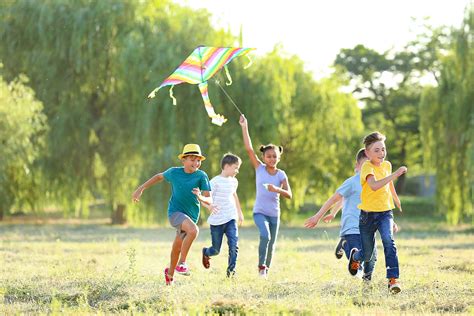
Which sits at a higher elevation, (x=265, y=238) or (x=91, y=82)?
(x=91, y=82)

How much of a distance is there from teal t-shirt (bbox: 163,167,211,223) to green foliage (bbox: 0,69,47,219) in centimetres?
1655

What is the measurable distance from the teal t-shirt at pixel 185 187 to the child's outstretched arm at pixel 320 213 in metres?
1.12

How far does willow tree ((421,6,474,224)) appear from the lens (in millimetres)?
27344

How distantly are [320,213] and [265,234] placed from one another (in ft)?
5.53

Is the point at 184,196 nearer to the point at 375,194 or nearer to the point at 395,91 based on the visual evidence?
the point at 375,194

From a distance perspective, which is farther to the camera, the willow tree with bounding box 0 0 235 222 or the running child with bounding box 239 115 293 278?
the willow tree with bounding box 0 0 235 222

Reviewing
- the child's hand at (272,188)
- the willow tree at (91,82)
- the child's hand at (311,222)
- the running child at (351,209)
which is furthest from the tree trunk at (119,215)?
the child's hand at (311,222)

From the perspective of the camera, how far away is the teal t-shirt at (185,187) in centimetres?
1010

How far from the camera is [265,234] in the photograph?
11.4m

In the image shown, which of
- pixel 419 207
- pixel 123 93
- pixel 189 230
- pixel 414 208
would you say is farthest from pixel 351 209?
pixel 419 207

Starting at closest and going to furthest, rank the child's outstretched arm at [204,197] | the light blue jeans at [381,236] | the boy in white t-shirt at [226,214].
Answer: the light blue jeans at [381,236], the child's outstretched arm at [204,197], the boy in white t-shirt at [226,214]

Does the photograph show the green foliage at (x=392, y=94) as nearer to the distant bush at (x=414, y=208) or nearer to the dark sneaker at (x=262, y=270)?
the distant bush at (x=414, y=208)

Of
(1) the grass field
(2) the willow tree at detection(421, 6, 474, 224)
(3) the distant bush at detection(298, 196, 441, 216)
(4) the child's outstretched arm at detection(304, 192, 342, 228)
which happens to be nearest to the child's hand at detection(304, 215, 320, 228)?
(4) the child's outstretched arm at detection(304, 192, 342, 228)

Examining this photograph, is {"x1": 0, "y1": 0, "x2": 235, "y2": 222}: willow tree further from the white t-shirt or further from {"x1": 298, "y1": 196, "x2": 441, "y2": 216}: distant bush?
the white t-shirt
